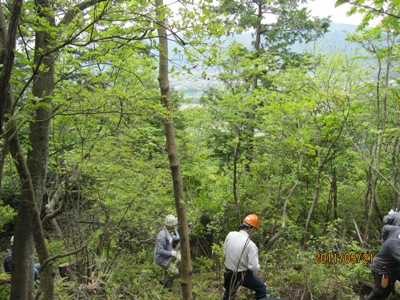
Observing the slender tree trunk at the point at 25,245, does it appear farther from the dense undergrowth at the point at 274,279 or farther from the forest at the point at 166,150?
the dense undergrowth at the point at 274,279

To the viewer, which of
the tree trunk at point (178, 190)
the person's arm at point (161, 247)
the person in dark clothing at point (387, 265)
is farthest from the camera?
the person's arm at point (161, 247)

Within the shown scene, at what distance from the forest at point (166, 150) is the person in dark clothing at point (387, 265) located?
37.4 inches

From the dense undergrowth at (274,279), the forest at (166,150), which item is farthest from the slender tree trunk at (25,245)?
the dense undergrowth at (274,279)

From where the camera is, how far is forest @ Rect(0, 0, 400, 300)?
2.78 metres

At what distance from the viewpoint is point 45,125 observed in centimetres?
318

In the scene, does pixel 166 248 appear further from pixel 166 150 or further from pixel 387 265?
pixel 387 265

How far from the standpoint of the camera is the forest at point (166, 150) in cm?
278

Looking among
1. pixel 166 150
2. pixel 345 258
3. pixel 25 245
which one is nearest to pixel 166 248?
pixel 166 150

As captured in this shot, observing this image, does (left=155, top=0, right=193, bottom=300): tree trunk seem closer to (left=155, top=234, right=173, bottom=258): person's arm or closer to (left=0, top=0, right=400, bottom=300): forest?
(left=0, top=0, right=400, bottom=300): forest

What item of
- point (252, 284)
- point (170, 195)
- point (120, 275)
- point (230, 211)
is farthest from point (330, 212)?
point (120, 275)

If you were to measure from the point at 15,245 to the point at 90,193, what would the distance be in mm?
2798

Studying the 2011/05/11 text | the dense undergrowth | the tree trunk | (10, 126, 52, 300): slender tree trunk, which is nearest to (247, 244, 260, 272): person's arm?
the tree trunk

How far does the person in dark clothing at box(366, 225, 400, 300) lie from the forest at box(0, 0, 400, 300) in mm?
951

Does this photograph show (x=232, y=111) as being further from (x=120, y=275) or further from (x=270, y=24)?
(x=270, y=24)
